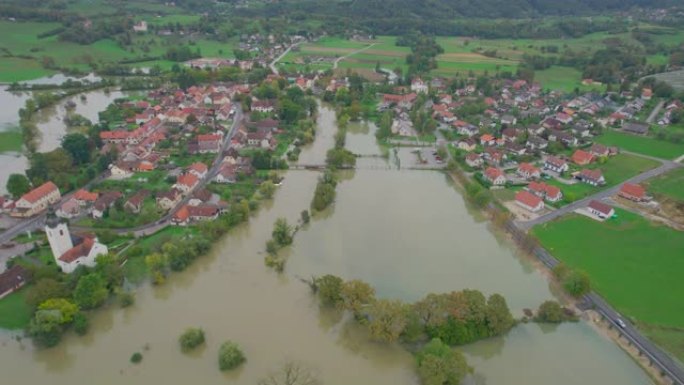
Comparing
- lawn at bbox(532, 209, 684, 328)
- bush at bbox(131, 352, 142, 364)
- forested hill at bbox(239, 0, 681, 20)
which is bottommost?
bush at bbox(131, 352, 142, 364)

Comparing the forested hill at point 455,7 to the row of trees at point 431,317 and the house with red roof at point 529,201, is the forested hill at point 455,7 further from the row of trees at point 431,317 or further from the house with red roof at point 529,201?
the row of trees at point 431,317

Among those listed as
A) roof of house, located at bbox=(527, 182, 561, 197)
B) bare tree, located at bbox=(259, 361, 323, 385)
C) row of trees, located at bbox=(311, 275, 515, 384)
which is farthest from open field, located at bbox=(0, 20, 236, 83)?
bare tree, located at bbox=(259, 361, 323, 385)

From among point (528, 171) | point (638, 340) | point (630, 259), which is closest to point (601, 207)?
point (630, 259)

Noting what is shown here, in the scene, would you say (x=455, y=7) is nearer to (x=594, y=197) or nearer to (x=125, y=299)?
(x=594, y=197)

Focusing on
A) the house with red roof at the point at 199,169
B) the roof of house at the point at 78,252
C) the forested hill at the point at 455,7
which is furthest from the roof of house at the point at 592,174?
the forested hill at the point at 455,7

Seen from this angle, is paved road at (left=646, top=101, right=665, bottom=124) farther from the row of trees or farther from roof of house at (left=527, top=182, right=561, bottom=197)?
the row of trees

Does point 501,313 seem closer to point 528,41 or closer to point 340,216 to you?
point 340,216
